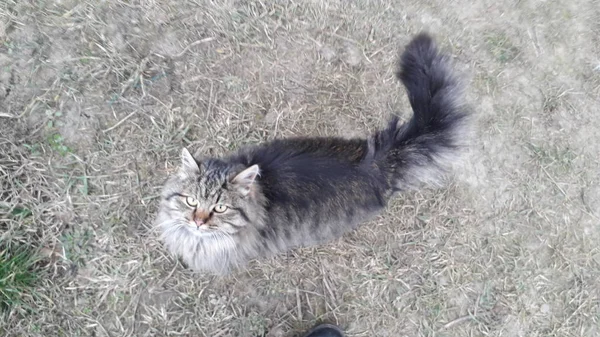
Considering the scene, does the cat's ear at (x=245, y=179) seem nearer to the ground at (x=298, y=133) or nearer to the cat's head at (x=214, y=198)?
the cat's head at (x=214, y=198)

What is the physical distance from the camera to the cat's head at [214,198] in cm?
191

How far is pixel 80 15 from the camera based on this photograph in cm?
257

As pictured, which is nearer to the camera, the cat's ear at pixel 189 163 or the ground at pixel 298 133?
the cat's ear at pixel 189 163

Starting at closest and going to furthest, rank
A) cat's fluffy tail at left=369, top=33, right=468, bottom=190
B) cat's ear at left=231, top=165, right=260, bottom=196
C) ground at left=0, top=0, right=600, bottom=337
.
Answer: cat's ear at left=231, top=165, right=260, bottom=196 < cat's fluffy tail at left=369, top=33, right=468, bottom=190 < ground at left=0, top=0, right=600, bottom=337

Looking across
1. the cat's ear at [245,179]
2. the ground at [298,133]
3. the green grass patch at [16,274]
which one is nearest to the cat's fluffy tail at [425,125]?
the ground at [298,133]

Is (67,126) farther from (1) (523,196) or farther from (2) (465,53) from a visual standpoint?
(1) (523,196)

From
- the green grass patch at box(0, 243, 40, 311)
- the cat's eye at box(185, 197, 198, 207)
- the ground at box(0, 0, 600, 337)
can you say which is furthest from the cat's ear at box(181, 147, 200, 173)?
the green grass patch at box(0, 243, 40, 311)

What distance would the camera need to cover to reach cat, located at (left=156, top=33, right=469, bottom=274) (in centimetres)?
196

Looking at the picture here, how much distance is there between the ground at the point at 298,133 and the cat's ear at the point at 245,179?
751mm

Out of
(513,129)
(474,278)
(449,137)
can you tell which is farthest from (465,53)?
(474,278)

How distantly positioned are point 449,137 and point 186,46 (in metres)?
1.79

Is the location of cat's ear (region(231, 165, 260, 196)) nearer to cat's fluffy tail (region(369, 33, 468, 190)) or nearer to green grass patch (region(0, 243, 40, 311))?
cat's fluffy tail (region(369, 33, 468, 190))

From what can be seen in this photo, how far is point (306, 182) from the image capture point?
2.10 m

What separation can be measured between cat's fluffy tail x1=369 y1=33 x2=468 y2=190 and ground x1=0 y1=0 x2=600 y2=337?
18.6 inches
